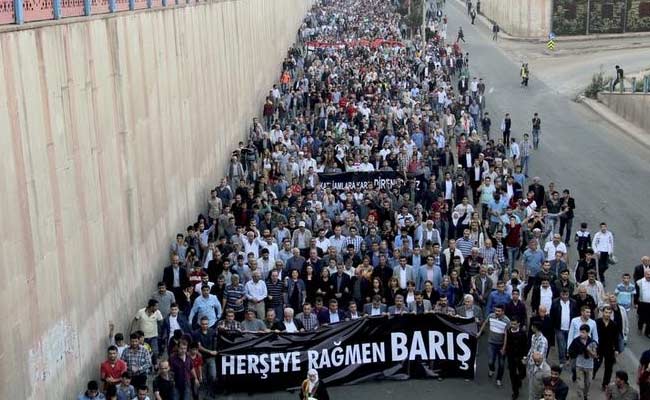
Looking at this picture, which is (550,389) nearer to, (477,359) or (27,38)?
(477,359)

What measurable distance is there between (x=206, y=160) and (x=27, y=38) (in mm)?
10969

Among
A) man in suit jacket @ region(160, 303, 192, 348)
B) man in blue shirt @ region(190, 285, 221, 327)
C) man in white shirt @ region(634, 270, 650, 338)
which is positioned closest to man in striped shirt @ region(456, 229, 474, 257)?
man in white shirt @ region(634, 270, 650, 338)

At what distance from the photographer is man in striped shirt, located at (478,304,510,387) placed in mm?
13406

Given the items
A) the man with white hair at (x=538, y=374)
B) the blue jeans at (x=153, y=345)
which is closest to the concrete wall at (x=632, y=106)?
the man with white hair at (x=538, y=374)

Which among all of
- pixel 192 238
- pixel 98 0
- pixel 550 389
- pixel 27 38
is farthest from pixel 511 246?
pixel 27 38

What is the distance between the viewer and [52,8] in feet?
42.6

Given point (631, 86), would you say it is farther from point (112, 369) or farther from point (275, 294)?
point (112, 369)

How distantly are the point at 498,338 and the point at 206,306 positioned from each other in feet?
13.5

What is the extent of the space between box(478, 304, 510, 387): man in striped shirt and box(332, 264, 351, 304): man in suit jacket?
2209mm

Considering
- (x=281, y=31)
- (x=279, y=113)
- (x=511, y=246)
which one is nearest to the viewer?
(x=511, y=246)

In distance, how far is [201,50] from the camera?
902 inches

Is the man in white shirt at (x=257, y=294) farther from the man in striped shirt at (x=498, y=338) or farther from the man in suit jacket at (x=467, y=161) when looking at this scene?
the man in suit jacket at (x=467, y=161)

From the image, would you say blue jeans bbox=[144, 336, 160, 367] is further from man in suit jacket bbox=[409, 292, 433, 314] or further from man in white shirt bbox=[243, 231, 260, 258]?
man in suit jacket bbox=[409, 292, 433, 314]

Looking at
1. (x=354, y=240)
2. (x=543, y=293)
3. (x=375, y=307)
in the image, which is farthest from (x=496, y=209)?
(x=375, y=307)
